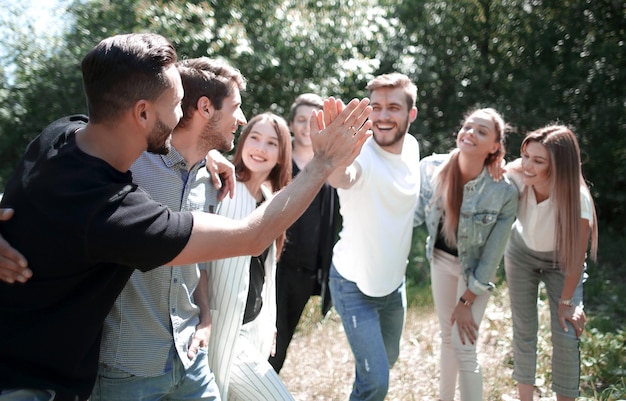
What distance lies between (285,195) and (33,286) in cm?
80

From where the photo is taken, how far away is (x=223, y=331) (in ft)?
9.60

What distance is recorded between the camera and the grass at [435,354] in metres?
4.92

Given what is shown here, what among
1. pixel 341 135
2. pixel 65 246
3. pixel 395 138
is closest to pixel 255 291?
pixel 395 138

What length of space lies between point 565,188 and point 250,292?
6.52 ft

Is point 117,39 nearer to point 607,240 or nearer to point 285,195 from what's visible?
point 285,195

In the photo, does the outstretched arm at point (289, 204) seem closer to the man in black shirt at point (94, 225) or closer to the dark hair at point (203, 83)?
the man in black shirt at point (94, 225)

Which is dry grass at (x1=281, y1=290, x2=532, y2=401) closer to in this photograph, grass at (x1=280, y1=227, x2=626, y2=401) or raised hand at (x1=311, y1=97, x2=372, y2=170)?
grass at (x1=280, y1=227, x2=626, y2=401)

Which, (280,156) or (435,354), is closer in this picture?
(280,156)

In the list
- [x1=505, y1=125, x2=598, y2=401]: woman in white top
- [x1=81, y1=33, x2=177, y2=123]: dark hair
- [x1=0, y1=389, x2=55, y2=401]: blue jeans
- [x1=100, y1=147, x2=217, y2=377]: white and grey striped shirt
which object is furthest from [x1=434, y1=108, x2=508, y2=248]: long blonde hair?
[x1=0, y1=389, x2=55, y2=401]: blue jeans

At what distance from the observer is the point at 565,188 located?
12.8ft

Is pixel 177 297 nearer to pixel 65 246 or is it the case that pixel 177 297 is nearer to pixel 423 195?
pixel 65 246

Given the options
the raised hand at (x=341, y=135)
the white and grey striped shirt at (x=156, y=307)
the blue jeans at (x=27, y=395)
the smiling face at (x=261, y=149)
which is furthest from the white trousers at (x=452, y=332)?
the blue jeans at (x=27, y=395)

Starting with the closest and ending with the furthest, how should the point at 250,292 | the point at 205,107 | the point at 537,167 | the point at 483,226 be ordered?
the point at 205,107 < the point at 250,292 < the point at 483,226 < the point at 537,167

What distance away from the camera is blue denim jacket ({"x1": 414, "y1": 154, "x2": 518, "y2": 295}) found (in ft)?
12.6
